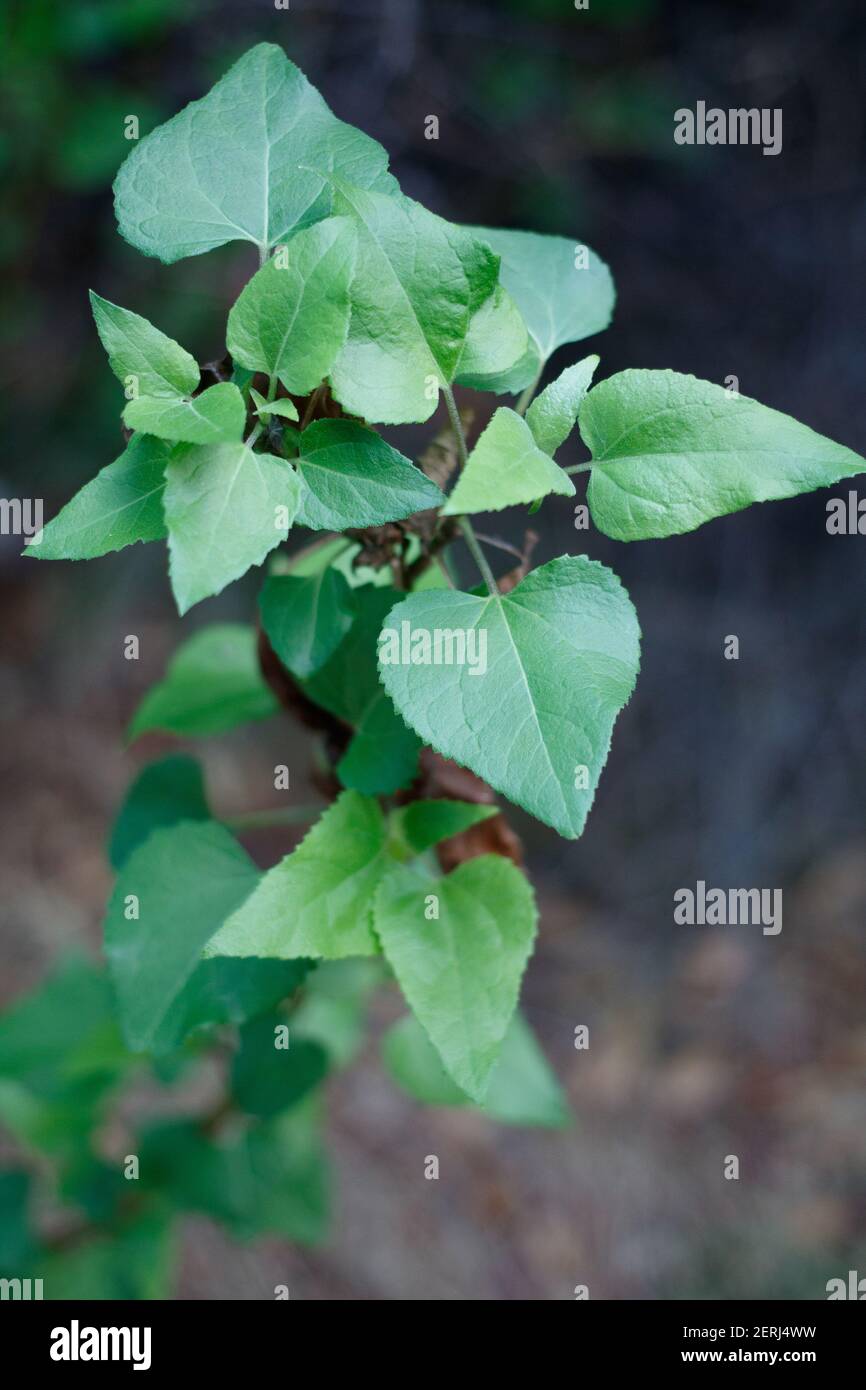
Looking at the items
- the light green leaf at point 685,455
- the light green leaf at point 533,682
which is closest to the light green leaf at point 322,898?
the light green leaf at point 533,682

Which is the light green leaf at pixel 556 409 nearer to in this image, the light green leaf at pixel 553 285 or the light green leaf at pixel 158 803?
the light green leaf at pixel 553 285

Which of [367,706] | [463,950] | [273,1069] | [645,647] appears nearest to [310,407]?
[367,706]

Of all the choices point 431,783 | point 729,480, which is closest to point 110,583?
point 431,783

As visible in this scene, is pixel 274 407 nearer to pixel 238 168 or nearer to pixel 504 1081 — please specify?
pixel 238 168

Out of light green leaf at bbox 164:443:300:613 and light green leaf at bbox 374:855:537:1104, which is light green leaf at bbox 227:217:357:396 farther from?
light green leaf at bbox 374:855:537:1104

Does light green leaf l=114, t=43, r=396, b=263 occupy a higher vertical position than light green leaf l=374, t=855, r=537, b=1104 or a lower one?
higher

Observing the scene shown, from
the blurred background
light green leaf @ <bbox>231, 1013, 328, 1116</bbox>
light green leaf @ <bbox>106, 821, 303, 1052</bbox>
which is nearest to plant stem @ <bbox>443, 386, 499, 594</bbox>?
light green leaf @ <bbox>106, 821, 303, 1052</bbox>

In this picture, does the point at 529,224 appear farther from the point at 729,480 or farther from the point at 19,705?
the point at 729,480
